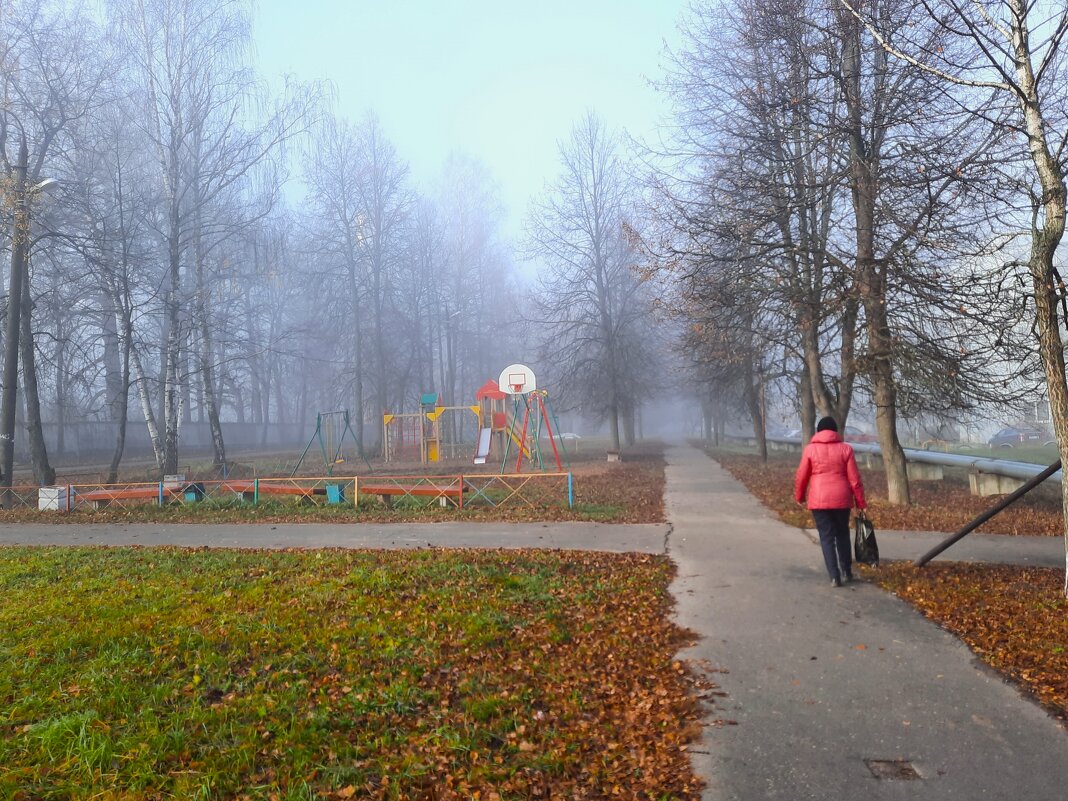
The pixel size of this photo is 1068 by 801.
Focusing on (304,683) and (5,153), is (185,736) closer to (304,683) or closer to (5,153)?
(304,683)

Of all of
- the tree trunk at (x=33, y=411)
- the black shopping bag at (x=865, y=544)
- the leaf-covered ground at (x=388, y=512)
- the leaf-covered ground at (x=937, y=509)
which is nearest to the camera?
the black shopping bag at (x=865, y=544)

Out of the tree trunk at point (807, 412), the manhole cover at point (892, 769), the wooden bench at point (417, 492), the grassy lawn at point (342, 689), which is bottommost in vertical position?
the manhole cover at point (892, 769)

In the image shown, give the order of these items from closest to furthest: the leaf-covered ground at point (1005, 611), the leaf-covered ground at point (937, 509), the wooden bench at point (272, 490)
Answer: the leaf-covered ground at point (1005, 611), the leaf-covered ground at point (937, 509), the wooden bench at point (272, 490)

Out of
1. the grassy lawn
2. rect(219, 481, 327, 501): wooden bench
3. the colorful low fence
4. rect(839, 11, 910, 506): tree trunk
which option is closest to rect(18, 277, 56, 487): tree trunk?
the colorful low fence

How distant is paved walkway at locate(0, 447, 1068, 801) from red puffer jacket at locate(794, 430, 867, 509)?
911 mm

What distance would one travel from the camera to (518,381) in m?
25.4

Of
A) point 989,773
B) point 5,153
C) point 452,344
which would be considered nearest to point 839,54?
point 989,773

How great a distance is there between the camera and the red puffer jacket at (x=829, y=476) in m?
7.73

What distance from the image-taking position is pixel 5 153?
1903 centimetres

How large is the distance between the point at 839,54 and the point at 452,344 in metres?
35.1

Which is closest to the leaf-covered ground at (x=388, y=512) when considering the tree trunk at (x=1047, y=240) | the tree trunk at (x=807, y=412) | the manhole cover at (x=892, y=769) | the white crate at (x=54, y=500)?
the white crate at (x=54, y=500)

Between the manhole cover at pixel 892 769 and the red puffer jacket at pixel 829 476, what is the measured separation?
3.94m

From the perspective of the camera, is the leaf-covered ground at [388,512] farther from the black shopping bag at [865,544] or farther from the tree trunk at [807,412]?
the tree trunk at [807,412]

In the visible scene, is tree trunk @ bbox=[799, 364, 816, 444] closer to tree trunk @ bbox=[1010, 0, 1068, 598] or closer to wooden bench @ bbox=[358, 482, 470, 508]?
wooden bench @ bbox=[358, 482, 470, 508]
